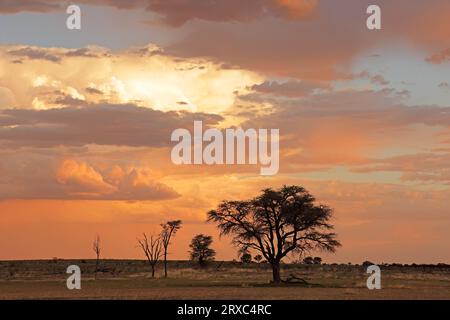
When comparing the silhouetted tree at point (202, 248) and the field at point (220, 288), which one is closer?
the field at point (220, 288)

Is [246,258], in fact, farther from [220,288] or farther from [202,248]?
[220,288]

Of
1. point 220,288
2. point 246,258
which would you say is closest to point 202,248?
point 246,258

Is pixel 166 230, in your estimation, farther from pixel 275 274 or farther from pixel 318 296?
pixel 318 296

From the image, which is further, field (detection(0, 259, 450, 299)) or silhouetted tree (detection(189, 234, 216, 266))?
silhouetted tree (detection(189, 234, 216, 266))

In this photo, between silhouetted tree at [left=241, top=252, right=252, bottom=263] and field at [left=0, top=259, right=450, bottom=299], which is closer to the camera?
field at [left=0, top=259, right=450, bottom=299]

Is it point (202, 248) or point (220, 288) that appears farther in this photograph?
point (202, 248)

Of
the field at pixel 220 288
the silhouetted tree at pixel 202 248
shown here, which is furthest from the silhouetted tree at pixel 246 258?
the field at pixel 220 288

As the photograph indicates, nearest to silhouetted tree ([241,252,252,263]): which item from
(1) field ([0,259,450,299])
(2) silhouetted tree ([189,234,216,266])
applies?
(2) silhouetted tree ([189,234,216,266])

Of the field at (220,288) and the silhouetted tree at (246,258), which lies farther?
the silhouetted tree at (246,258)

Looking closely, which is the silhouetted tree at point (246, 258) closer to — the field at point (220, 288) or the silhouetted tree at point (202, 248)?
the silhouetted tree at point (202, 248)

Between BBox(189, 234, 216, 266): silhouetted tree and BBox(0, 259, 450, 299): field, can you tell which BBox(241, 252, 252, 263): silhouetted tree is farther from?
BBox(0, 259, 450, 299): field
